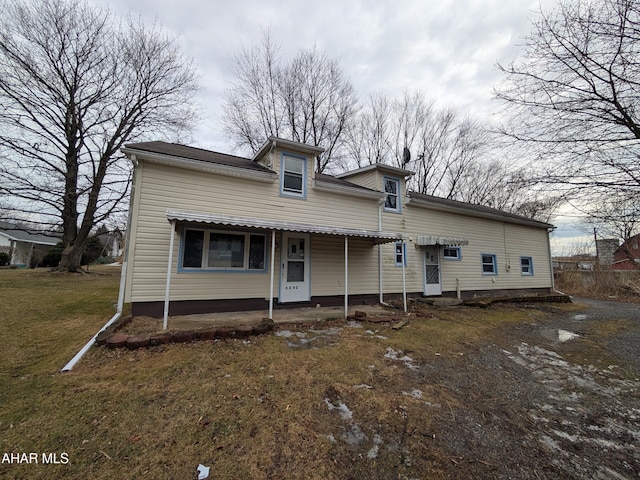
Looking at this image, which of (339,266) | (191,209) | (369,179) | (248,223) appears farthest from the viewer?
(369,179)

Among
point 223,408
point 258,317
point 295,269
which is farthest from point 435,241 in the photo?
point 223,408

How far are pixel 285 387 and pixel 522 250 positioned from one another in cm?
1493

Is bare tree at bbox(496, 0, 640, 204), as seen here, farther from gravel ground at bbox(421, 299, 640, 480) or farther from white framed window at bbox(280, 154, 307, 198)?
white framed window at bbox(280, 154, 307, 198)

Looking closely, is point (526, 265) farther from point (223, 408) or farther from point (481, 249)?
point (223, 408)

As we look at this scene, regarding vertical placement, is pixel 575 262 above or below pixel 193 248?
above

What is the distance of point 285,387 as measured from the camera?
3229 millimetres

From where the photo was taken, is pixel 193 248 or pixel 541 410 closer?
pixel 541 410

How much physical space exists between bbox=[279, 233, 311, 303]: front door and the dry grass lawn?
2715 millimetres

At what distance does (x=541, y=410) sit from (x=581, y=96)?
5.13m

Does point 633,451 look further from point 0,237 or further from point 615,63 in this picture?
point 0,237

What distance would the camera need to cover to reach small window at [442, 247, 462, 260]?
1098 cm

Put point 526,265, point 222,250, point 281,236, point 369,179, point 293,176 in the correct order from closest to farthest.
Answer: point 222,250 → point 281,236 → point 293,176 → point 369,179 → point 526,265

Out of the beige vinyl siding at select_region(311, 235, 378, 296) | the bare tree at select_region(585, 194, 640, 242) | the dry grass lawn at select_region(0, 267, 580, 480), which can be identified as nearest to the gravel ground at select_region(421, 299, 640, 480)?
the dry grass lawn at select_region(0, 267, 580, 480)

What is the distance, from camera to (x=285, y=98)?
59.4ft
